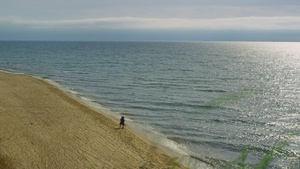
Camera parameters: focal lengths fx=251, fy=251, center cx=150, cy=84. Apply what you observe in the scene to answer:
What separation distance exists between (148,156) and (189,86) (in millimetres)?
23845

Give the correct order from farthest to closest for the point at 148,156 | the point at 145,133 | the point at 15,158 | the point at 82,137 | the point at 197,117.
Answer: the point at 197,117 < the point at 145,133 < the point at 82,137 < the point at 148,156 < the point at 15,158

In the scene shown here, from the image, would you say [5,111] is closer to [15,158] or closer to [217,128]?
[15,158]

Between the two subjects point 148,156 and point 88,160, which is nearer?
point 88,160

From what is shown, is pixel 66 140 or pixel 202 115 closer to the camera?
pixel 66 140

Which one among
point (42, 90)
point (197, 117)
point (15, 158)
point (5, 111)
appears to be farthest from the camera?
point (42, 90)

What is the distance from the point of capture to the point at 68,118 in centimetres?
2247

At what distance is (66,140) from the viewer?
58.6 feet

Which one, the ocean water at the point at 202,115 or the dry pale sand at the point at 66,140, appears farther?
the ocean water at the point at 202,115

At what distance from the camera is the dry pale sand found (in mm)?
15188

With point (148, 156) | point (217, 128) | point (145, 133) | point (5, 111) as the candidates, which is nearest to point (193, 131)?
point (217, 128)

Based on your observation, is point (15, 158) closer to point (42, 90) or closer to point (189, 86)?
point (42, 90)

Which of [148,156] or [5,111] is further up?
[5,111]

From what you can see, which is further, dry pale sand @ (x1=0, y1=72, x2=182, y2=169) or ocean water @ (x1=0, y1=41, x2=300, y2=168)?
ocean water @ (x1=0, y1=41, x2=300, y2=168)

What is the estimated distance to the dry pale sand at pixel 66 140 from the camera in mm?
15188
